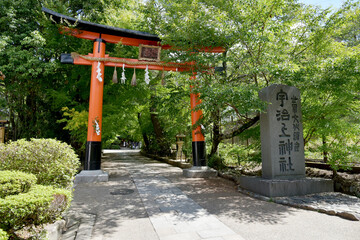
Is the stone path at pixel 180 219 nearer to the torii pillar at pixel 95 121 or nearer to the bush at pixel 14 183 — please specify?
the bush at pixel 14 183

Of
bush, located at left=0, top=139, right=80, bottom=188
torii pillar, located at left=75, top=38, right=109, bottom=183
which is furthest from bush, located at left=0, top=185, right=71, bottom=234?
torii pillar, located at left=75, top=38, right=109, bottom=183

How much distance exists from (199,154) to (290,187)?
468 centimetres

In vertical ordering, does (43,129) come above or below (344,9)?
below

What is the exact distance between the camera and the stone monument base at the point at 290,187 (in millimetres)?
6082

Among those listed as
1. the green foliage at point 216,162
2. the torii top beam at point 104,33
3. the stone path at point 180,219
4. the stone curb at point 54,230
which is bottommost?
the stone path at point 180,219

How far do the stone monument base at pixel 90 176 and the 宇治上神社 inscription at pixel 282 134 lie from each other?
21.0ft

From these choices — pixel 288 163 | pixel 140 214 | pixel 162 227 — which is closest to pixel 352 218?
pixel 288 163

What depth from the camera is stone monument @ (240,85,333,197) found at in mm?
6398

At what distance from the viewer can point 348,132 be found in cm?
610

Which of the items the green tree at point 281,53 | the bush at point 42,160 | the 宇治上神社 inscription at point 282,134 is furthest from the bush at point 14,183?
the 宇治上神社 inscription at point 282,134

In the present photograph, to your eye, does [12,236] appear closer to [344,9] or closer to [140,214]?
[140,214]

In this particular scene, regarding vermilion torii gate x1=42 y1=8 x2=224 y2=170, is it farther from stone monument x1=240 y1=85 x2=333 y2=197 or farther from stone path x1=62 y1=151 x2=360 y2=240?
stone monument x1=240 y1=85 x2=333 y2=197

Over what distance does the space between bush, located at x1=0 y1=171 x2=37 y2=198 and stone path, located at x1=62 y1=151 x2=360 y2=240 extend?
3.56ft

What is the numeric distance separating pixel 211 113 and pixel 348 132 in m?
5.50
